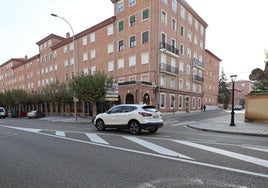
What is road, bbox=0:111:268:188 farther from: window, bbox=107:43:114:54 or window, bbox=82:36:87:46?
window, bbox=82:36:87:46

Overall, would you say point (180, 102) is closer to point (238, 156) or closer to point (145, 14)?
point (145, 14)

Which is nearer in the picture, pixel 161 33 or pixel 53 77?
pixel 161 33

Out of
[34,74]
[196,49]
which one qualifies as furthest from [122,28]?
[34,74]

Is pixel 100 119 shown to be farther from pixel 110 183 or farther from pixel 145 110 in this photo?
pixel 110 183

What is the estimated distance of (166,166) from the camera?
5562 mm

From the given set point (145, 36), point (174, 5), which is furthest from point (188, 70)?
point (145, 36)

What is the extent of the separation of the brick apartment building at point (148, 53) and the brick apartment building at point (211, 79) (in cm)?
678

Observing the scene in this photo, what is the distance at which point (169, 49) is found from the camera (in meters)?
31.7

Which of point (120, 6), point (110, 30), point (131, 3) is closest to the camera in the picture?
point (131, 3)

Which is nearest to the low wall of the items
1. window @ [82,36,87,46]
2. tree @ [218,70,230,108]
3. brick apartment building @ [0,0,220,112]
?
brick apartment building @ [0,0,220,112]

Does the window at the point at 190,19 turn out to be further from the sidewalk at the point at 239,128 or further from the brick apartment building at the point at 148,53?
the sidewalk at the point at 239,128

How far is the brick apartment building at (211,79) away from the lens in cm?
5084

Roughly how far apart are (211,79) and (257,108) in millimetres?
38221

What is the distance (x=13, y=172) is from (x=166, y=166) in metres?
3.77
